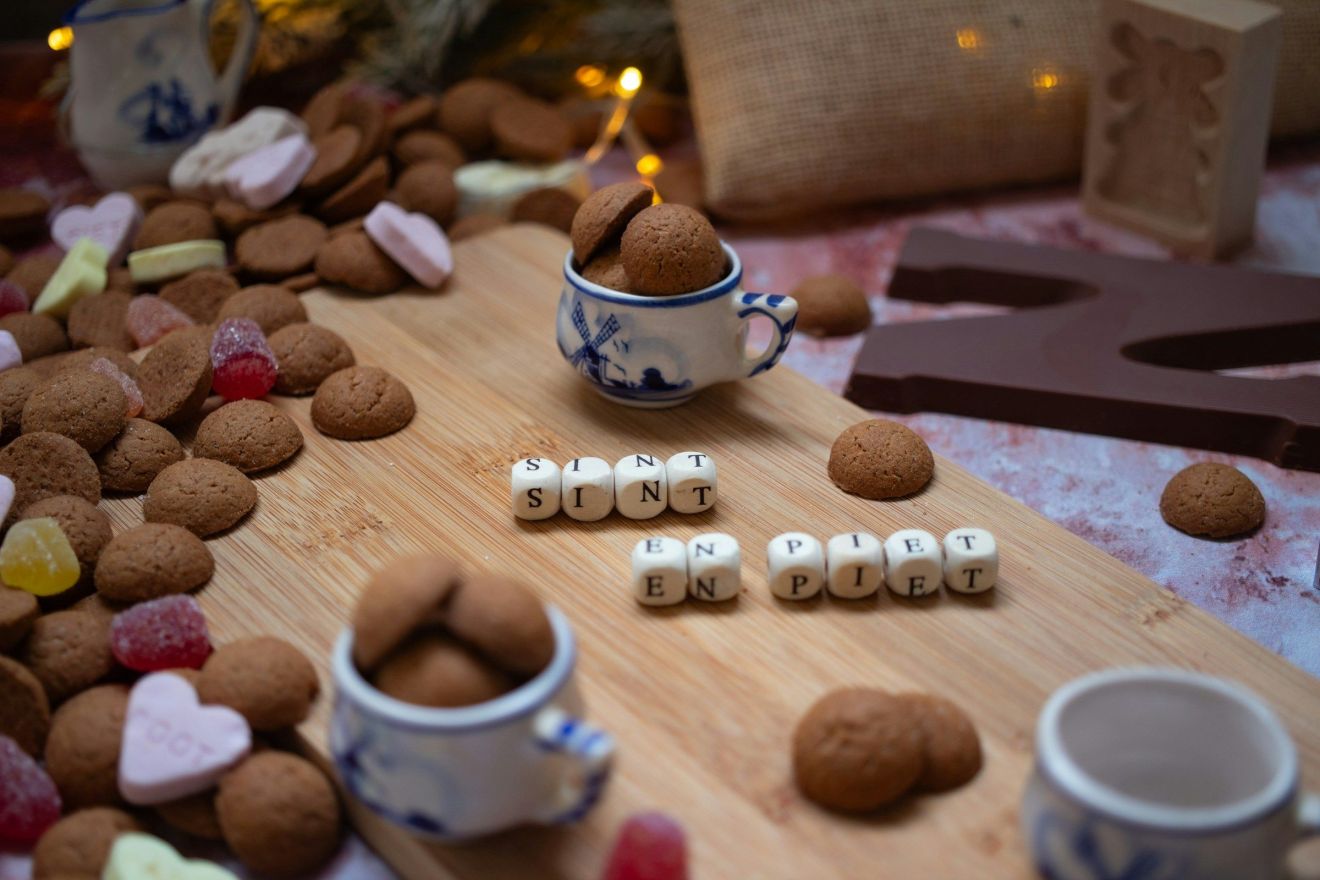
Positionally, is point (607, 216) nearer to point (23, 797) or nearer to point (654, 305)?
point (654, 305)

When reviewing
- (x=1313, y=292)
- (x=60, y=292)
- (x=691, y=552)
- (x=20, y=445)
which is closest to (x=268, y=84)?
(x=60, y=292)

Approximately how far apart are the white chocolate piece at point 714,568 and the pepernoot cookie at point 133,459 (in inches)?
23.4

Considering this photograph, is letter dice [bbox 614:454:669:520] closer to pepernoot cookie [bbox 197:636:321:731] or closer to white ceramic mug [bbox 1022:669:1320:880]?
pepernoot cookie [bbox 197:636:321:731]

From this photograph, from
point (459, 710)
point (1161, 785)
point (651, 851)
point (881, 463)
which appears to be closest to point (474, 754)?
point (459, 710)

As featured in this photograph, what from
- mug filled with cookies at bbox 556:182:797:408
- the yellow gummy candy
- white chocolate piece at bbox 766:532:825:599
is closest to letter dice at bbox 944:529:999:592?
white chocolate piece at bbox 766:532:825:599

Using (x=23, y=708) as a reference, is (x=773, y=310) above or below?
above

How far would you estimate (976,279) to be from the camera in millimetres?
1895

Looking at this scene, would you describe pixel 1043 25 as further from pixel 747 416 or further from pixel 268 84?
pixel 268 84

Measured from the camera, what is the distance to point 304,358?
1554mm

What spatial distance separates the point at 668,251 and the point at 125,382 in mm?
618

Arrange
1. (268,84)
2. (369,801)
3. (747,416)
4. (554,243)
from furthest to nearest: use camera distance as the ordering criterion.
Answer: (268,84)
(554,243)
(747,416)
(369,801)

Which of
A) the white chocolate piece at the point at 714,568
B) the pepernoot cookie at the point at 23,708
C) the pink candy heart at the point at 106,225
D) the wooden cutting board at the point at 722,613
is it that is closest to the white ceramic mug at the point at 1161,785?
the wooden cutting board at the point at 722,613

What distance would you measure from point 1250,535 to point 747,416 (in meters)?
0.57

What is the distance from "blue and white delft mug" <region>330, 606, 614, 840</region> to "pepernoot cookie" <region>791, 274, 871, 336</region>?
0.93 m
